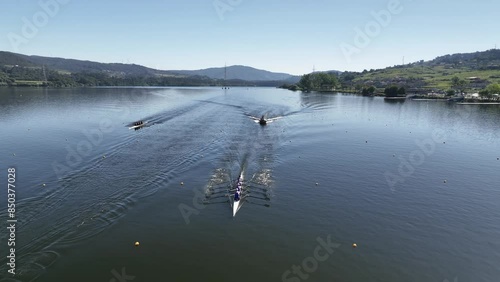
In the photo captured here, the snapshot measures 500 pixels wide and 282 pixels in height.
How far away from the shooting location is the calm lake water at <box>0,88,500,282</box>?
22.4 meters

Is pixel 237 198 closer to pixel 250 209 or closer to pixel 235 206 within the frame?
pixel 235 206

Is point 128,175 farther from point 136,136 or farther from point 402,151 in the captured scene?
point 402,151

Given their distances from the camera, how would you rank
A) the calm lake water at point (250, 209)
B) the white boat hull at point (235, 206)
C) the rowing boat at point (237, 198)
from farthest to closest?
the rowing boat at point (237, 198) → the white boat hull at point (235, 206) → the calm lake water at point (250, 209)

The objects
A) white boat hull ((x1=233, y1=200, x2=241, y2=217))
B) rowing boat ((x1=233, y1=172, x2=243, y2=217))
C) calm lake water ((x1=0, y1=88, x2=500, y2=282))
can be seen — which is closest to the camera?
calm lake water ((x1=0, y1=88, x2=500, y2=282))

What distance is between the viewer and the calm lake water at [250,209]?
22375 mm

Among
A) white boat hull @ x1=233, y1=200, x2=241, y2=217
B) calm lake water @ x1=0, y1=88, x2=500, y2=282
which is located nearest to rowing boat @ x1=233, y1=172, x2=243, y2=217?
white boat hull @ x1=233, y1=200, x2=241, y2=217

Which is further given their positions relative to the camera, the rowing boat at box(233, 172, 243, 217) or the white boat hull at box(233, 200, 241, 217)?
the rowing boat at box(233, 172, 243, 217)

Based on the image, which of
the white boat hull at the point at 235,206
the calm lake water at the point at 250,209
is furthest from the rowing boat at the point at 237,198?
the calm lake water at the point at 250,209

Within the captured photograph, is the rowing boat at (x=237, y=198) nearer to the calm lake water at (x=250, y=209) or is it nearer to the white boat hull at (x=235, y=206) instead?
the white boat hull at (x=235, y=206)

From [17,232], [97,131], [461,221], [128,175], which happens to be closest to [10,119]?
[97,131]

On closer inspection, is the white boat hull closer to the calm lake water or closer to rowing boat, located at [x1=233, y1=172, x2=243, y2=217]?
rowing boat, located at [x1=233, y1=172, x2=243, y2=217]

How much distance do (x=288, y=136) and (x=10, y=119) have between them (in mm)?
65322

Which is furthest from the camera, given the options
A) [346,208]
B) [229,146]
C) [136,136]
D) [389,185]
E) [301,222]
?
[136,136]

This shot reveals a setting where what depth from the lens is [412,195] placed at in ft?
116
